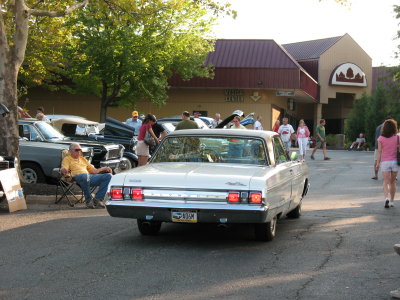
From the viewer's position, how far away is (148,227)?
8.50 metres

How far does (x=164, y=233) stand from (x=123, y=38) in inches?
1020

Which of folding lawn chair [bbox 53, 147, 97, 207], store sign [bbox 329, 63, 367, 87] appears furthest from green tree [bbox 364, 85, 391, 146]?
folding lawn chair [bbox 53, 147, 97, 207]

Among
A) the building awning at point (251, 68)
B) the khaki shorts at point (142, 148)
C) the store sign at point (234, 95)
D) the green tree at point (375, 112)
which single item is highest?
the building awning at point (251, 68)

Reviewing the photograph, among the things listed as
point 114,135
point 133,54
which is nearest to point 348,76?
point 133,54

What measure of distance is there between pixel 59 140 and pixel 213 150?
294 inches

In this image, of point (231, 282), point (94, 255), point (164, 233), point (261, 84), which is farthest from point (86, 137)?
point (261, 84)

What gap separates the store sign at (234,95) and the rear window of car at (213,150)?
3478cm

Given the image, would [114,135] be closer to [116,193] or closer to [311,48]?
[116,193]

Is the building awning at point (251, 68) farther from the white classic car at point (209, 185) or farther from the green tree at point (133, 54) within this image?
the white classic car at point (209, 185)

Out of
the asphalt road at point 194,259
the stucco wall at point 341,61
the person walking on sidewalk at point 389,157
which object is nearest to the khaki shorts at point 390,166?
the person walking on sidewalk at point 389,157

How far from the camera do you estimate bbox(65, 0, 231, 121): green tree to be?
33375mm

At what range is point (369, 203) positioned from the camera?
1276cm

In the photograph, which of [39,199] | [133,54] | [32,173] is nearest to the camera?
[39,199]

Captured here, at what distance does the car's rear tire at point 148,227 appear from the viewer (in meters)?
8.46
